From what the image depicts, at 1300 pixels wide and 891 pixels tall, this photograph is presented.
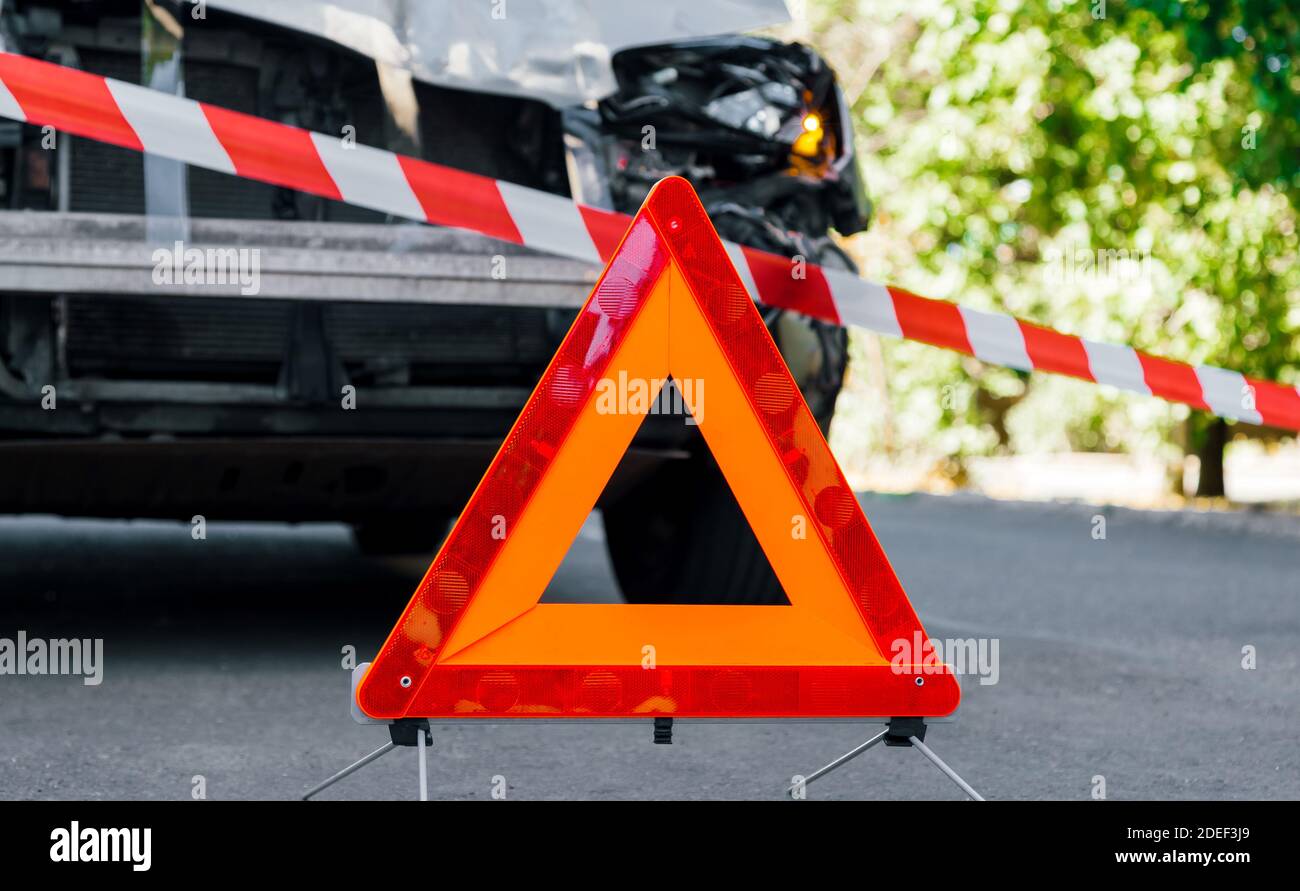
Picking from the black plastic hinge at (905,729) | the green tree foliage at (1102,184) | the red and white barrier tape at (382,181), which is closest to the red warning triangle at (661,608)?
the black plastic hinge at (905,729)

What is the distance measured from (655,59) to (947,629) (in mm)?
2301

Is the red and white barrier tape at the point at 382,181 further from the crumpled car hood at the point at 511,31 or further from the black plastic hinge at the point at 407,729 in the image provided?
the black plastic hinge at the point at 407,729

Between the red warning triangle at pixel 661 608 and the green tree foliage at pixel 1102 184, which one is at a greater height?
the green tree foliage at pixel 1102 184

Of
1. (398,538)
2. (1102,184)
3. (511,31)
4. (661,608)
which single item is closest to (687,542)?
(511,31)

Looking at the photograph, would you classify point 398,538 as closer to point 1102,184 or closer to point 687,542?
point 687,542

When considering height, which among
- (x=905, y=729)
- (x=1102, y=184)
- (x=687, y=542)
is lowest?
(x=905, y=729)

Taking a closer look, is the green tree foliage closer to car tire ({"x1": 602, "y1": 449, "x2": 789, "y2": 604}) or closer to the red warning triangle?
car tire ({"x1": 602, "y1": 449, "x2": 789, "y2": 604})

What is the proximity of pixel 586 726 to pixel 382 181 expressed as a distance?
1.35m

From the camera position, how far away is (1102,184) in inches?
580

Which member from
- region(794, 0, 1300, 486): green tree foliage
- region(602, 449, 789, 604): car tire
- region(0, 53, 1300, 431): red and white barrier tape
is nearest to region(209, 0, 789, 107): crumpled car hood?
region(0, 53, 1300, 431): red and white barrier tape

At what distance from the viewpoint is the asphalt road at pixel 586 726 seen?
156 inches

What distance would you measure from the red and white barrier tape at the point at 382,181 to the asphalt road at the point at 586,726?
830 millimetres

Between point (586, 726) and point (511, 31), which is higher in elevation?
point (511, 31)

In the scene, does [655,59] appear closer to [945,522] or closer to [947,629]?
[947,629]
